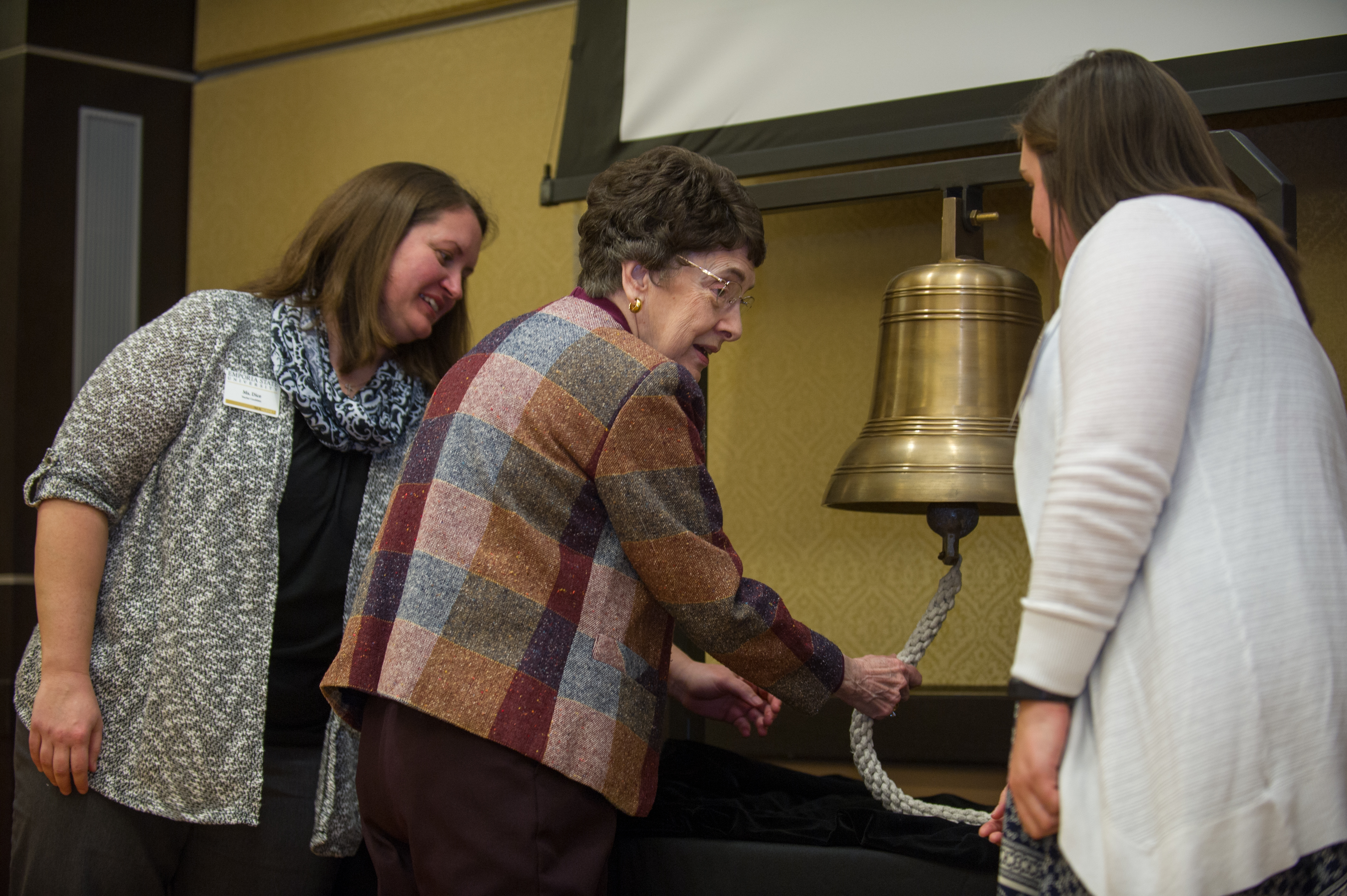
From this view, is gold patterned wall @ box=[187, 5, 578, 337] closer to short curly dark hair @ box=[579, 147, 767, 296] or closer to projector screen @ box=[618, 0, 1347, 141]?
projector screen @ box=[618, 0, 1347, 141]

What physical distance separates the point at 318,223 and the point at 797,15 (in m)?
0.97

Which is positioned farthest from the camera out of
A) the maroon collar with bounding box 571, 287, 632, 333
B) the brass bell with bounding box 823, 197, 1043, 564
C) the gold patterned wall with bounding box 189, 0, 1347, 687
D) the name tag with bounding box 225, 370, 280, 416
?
the gold patterned wall with bounding box 189, 0, 1347, 687

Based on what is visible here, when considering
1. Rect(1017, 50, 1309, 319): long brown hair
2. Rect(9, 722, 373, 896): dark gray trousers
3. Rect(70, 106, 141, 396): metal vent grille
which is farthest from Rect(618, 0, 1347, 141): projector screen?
Rect(70, 106, 141, 396): metal vent grille

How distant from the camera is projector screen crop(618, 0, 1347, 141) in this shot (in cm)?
172

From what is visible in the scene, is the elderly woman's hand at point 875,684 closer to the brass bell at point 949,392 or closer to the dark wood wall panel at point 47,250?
the brass bell at point 949,392

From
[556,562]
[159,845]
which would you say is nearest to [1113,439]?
[556,562]

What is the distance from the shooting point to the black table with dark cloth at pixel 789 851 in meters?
1.35

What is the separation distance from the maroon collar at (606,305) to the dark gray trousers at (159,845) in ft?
2.64

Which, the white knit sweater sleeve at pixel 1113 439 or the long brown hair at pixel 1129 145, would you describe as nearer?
the white knit sweater sleeve at pixel 1113 439

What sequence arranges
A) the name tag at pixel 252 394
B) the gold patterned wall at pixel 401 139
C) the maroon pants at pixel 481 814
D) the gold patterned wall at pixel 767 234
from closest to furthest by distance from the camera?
1. the maroon pants at pixel 481 814
2. the name tag at pixel 252 394
3. the gold patterned wall at pixel 767 234
4. the gold patterned wall at pixel 401 139

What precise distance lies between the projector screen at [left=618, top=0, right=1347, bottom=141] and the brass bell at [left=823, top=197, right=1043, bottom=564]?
47 cm

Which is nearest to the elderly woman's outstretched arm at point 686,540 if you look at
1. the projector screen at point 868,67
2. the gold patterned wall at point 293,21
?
the projector screen at point 868,67

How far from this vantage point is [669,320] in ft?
4.44

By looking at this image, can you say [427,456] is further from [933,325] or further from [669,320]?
[933,325]
